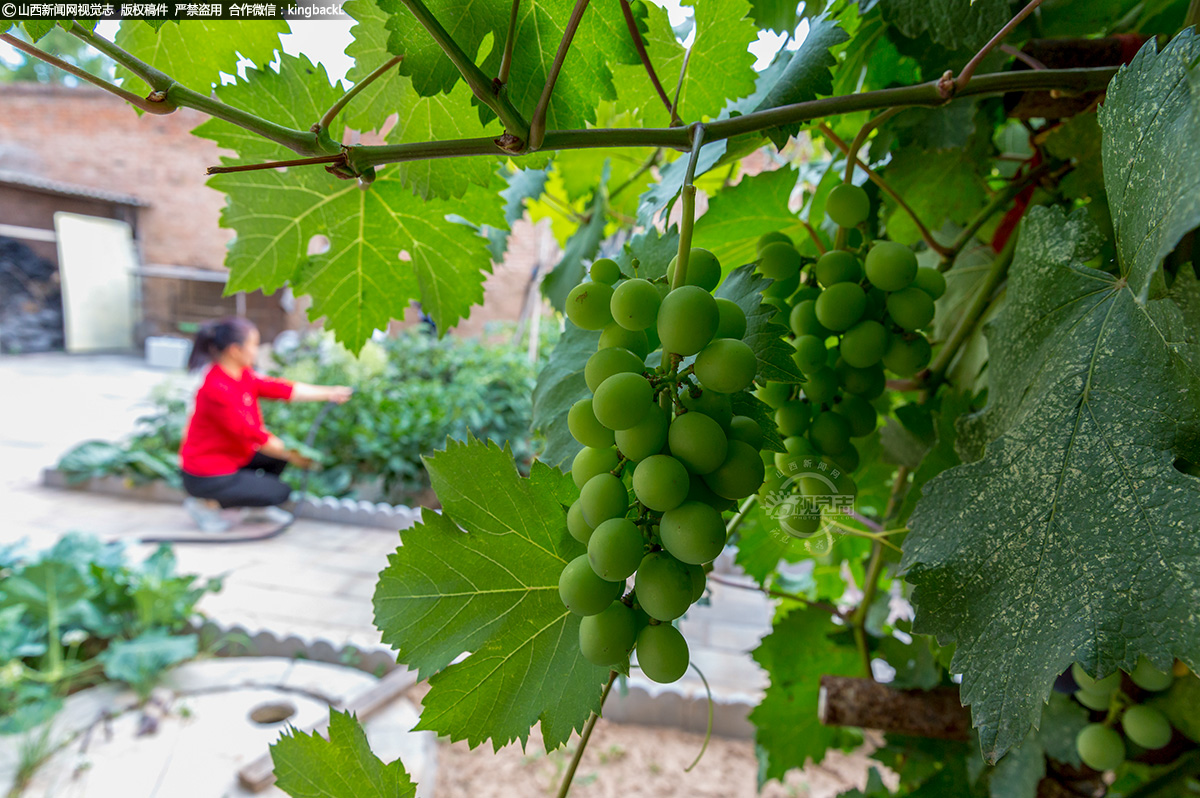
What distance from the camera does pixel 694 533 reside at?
0.27 metres

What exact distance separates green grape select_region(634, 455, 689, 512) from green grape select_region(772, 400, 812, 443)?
6.2 inches

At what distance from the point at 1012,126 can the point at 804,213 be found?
26cm

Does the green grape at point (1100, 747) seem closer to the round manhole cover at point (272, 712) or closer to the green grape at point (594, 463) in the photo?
the green grape at point (594, 463)

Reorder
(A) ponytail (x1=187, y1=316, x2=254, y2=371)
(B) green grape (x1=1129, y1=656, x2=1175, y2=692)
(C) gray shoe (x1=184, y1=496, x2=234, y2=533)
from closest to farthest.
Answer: (B) green grape (x1=1129, y1=656, x2=1175, y2=692) < (A) ponytail (x1=187, y1=316, x2=254, y2=371) < (C) gray shoe (x1=184, y1=496, x2=234, y2=533)

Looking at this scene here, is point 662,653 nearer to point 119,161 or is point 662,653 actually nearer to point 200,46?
point 200,46

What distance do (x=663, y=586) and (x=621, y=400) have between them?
0.08 meters

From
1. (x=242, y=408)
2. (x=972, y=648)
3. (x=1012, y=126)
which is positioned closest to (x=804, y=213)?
(x=1012, y=126)

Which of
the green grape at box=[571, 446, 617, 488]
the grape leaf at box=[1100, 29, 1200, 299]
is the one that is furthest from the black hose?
the grape leaf at box=[1100, 29, 1200, 299]

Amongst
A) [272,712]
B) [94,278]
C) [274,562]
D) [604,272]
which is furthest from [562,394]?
[94,278]

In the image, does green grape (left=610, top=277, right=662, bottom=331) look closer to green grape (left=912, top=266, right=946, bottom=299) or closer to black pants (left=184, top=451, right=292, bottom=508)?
green grape (left=912, top=266, right=946, bottom=299)

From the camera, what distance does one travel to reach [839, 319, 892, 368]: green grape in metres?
0.41

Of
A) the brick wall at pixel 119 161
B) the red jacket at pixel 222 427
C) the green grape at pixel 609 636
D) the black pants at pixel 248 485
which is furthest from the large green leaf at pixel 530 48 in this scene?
the brick wall at pixel 119 161

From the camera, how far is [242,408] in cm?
391

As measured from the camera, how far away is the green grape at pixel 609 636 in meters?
0.29
